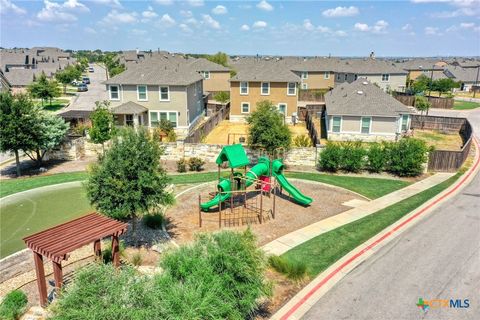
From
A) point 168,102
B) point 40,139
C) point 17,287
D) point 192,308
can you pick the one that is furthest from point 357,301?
point 168,102

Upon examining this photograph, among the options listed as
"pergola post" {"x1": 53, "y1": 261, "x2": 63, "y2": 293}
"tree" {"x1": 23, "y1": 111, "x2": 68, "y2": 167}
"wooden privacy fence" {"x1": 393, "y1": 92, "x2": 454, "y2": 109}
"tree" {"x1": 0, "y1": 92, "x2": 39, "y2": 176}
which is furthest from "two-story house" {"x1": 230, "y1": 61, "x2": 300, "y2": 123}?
"pergola post" {"x1": 53, "y1": 261, "x2": 63, "y2": 293}

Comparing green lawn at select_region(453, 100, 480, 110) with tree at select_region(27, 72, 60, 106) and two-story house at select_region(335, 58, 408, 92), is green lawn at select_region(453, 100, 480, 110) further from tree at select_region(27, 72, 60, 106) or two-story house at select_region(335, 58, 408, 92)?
tree at select_region(27, 72, 60, 106)

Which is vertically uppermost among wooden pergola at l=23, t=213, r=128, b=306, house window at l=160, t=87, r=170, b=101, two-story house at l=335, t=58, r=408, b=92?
two-story house at l=335, t=58, r=408, b=92

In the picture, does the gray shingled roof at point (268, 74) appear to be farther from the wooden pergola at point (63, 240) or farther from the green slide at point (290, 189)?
the wooden pergola at point (63, 240)

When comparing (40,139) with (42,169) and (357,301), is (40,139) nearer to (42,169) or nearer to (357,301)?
(42,169)

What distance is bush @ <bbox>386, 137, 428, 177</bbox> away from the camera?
27766 millimetres

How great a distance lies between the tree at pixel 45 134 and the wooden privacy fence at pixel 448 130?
31415mm

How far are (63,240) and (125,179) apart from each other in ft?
12.6

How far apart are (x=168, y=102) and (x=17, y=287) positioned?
93.1ft

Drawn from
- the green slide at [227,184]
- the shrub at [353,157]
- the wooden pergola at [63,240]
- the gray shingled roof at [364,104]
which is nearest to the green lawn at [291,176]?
the shrub at [353,157]

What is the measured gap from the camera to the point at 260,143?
28.3 m

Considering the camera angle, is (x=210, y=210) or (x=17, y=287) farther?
(x=210, y=210)

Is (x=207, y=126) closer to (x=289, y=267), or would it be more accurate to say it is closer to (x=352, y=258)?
(x=352, y=258)

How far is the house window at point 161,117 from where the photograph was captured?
131 ft
